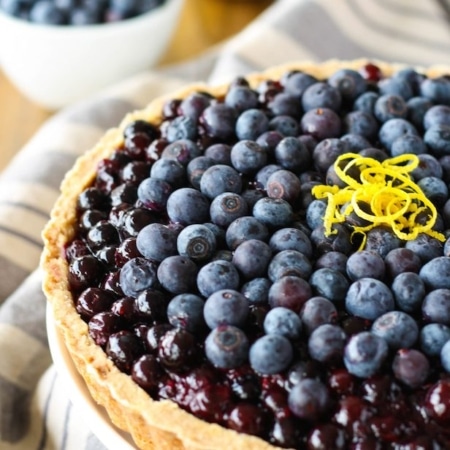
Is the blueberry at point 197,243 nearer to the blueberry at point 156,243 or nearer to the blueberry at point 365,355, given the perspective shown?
the blueberry at point 156,243

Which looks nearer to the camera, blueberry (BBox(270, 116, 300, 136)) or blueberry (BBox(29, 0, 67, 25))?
blueberry (BBox(270, 116, 300, 136))

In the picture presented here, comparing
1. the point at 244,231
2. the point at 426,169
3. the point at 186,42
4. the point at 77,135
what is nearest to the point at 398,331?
the point at 244,231

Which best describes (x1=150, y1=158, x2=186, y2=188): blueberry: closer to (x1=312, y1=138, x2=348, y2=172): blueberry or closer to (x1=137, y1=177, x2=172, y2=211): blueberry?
(x1=137, y1=177, x2=172, y2=211): blueberry

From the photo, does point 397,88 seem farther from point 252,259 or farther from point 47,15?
point 47,15

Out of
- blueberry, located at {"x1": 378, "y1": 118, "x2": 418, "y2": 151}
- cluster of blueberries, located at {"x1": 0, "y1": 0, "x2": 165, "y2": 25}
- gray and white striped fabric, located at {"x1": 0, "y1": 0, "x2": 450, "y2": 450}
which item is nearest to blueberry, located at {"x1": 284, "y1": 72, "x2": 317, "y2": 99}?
blueberry, located at {"x1": 378, "y1": 118, "x2": 418, "y2": 151}

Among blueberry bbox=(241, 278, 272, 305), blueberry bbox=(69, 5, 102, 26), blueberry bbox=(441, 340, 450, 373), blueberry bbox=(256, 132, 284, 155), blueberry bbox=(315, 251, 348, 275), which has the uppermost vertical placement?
blueberry bbox=(256, 132, 284, 155)

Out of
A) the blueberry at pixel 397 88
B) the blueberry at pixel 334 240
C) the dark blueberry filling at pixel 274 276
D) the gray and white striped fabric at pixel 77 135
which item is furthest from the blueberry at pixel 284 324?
the blueberry at pixel 397 88
